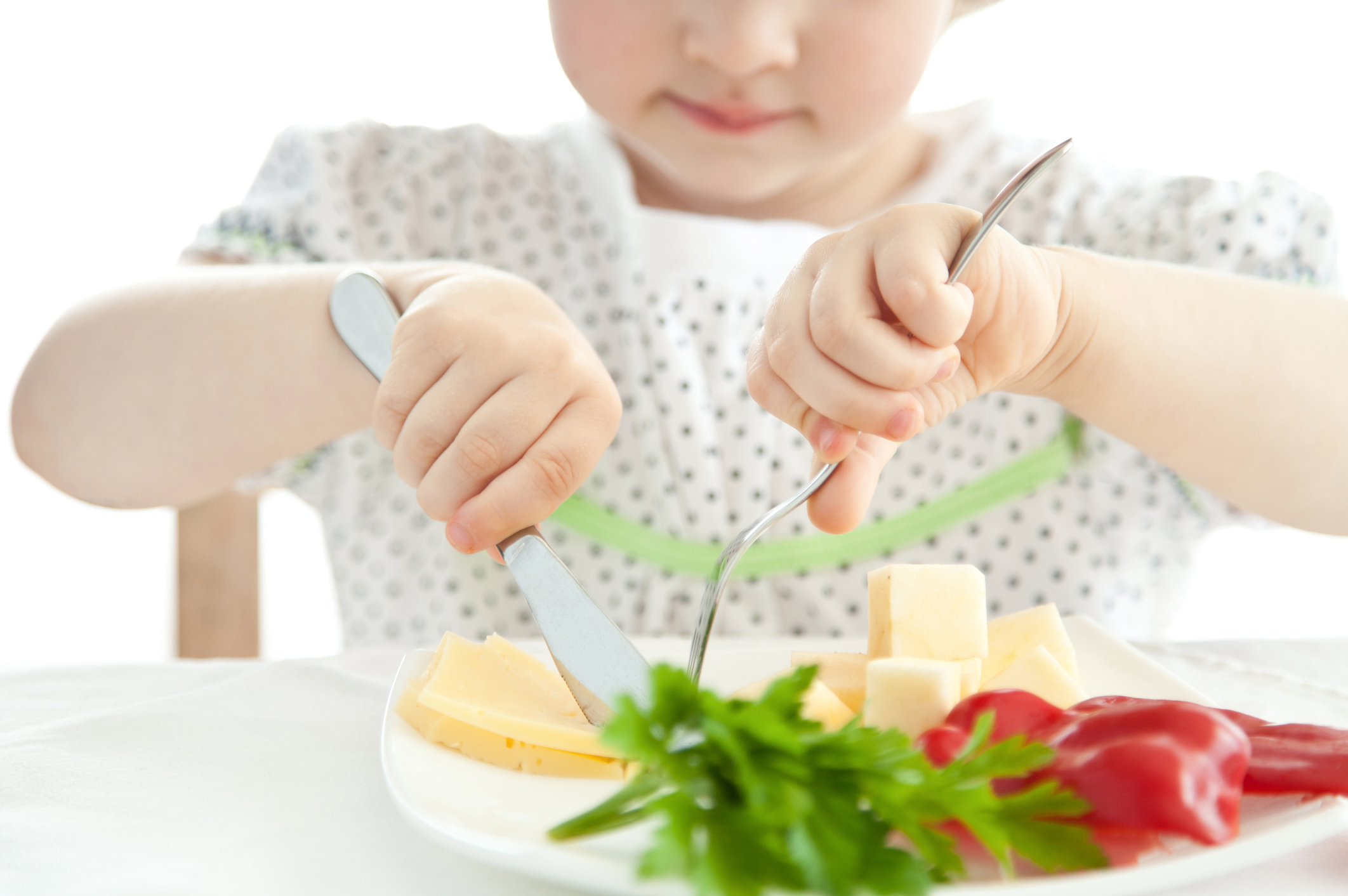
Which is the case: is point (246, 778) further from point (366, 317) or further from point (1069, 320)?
point (1069, 320)

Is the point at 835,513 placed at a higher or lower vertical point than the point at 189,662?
higher

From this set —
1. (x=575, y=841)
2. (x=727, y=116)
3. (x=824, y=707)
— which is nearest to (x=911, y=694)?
(x=824, y=707)

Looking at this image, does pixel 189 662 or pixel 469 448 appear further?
pixel 189 662

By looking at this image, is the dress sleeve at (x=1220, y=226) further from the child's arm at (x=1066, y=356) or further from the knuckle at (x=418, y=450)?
the knuckle at (x=418, y=450)

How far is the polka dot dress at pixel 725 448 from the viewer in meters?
0.94

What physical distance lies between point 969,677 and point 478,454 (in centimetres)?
23

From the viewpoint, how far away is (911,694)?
36 centimetres

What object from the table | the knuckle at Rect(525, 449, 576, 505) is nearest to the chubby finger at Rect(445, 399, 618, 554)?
the knuckle at Rect(525, 449, 576, 505)

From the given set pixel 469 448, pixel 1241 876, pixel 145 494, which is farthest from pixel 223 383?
pixel 1241 876

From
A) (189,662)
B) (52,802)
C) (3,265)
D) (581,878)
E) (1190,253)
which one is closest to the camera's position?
(581,878)

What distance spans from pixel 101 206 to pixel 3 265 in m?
0.17

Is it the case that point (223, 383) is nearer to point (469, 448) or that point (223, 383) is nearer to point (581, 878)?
point (469, 448)

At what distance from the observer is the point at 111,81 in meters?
1.55

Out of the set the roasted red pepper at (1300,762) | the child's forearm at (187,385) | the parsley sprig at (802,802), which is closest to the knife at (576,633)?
the parsley sprig at (802,802)
